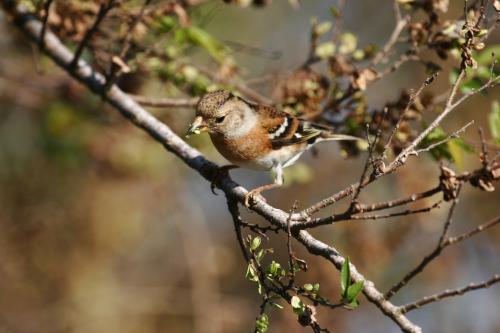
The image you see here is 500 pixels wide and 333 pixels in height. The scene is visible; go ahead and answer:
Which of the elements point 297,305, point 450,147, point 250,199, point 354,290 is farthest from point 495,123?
point 297,305

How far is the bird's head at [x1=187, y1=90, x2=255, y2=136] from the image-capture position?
468cm

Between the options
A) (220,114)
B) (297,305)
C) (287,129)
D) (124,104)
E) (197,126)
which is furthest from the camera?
(287,129)

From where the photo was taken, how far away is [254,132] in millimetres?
5141

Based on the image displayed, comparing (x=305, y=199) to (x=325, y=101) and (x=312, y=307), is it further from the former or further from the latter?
(x=312, y=307)

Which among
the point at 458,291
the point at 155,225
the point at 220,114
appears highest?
the point at 155,225

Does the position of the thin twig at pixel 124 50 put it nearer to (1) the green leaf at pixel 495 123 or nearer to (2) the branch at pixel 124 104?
(2) the branch at pixel 124 104

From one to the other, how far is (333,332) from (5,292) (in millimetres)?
4606

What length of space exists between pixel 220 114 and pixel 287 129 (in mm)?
673

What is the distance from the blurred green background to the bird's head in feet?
2.54

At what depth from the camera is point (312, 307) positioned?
282cm

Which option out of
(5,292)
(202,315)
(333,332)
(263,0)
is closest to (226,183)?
(263,0)

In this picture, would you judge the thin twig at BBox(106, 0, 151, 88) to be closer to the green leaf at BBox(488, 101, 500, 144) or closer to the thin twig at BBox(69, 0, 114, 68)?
the thin twig at BBox(69, 0, 114, 68)

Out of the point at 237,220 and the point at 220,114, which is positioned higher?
the point at 220,114

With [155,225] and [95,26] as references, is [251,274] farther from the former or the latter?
[155,225]
